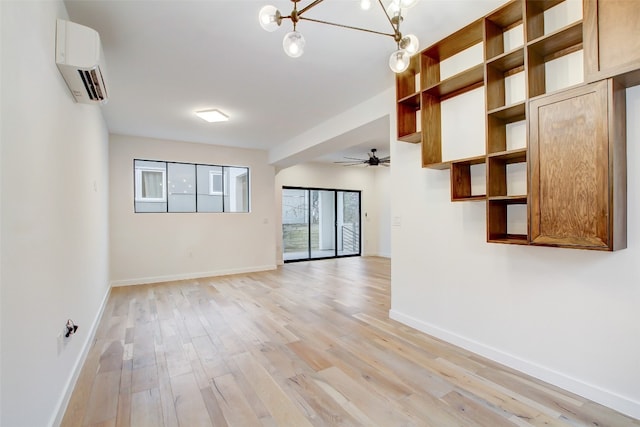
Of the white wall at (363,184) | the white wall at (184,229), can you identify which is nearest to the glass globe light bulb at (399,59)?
the white wall at (184,229)

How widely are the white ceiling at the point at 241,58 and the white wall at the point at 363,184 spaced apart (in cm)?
338

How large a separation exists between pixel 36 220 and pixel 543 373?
129 inches

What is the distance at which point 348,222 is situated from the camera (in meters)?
8.76

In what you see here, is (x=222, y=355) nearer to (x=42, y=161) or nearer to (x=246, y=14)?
(x=42, y=161)

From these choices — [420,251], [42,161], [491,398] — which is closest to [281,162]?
[420,251]

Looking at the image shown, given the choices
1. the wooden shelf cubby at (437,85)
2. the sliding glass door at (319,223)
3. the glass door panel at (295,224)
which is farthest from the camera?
the sliding glass door at (319,223)

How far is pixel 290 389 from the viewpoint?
204cm

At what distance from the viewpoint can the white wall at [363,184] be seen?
7.87 m

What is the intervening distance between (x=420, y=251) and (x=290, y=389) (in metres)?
1.78

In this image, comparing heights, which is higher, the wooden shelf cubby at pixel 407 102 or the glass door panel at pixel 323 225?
the wooden shelf cubby at pixel 407 102

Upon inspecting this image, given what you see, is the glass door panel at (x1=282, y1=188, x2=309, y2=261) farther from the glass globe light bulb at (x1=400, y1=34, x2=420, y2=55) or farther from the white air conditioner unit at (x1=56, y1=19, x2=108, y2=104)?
the glass globe light bulb at (x1=400, y1=34, x2=420, y2=55)

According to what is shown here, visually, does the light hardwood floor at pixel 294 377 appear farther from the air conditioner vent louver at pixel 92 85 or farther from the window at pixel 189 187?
the window at pixel 189 187

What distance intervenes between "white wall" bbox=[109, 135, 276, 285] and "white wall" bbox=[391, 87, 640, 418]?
12.7ft

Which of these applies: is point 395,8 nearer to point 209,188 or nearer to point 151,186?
point 209,188
